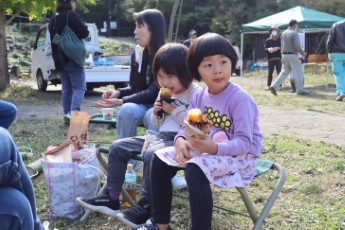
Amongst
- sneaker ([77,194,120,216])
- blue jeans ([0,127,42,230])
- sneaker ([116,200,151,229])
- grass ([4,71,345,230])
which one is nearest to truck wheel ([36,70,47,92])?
grass ([4,71,345,230])

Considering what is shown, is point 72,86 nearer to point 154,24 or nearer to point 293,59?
point 154,24

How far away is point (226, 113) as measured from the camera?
2631 mm

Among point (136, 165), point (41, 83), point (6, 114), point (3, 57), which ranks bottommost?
point (41, 83)

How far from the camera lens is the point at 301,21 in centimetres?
1576

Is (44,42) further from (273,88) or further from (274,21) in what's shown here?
(274,21)

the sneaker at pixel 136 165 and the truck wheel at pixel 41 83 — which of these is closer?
the sneaker at pixel 136 165

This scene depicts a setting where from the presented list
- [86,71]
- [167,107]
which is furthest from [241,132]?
[86,71]

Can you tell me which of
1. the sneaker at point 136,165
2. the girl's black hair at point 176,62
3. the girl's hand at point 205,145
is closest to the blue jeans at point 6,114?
the girl's hand at point 205,145

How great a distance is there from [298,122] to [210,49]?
502 centimetres

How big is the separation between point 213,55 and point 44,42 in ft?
34.0

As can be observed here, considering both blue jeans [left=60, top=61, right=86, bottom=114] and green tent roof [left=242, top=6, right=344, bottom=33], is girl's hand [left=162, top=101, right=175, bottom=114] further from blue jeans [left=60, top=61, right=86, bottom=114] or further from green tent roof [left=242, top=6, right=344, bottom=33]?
green tent roof [left=242, top=6, right=344, bottom=33]

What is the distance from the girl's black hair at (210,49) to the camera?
8.61ft

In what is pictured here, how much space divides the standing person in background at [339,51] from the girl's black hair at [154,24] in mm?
7290

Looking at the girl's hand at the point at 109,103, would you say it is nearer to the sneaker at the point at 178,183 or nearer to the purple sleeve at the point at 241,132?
the sneaker at the point at 178,183
